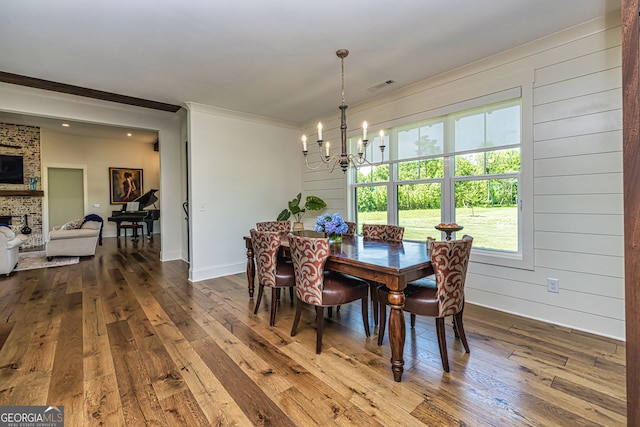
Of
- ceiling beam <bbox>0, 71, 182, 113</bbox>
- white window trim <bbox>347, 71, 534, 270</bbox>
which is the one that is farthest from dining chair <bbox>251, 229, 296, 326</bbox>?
ceiling beam <bbox>0, 71, 182, 113</bbox>

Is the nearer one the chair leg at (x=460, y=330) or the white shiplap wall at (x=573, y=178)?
the chair leg at (x=460, y=330)

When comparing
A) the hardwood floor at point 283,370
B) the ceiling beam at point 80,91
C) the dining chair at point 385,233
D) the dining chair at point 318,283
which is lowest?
the hardwood floor at point 283,370

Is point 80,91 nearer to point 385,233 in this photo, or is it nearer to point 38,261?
point 38,261

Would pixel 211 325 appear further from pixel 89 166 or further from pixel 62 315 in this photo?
pixel 89 166

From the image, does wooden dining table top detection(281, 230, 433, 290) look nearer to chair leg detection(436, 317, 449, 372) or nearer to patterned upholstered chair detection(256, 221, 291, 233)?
chair leg detection(436, 317, 449, 372)

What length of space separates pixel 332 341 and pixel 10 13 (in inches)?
148

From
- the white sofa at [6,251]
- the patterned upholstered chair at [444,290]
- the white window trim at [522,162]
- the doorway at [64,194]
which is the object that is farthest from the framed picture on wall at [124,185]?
the patterned upholstered chair at [444,290]

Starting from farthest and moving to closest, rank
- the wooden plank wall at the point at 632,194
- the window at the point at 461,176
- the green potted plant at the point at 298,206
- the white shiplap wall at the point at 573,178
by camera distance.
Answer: the green potted plant at the point at 298,206, the window at the point at 461,176, the white shiplap wall at the point at 573,178, the wooden plank wall at the point at 632,194

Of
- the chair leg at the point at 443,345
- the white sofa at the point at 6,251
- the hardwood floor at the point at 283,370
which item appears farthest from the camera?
the white sofa at the point at 6,251

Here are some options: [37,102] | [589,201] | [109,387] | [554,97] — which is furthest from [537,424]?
[37,102]

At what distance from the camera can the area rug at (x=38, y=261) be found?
204 inches

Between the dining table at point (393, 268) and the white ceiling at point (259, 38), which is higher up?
the white ceiling at point (259, 38)

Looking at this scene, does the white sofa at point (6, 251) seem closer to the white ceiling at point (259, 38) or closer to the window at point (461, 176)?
the white ceiling at point (259, 38)

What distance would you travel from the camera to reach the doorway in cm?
823
